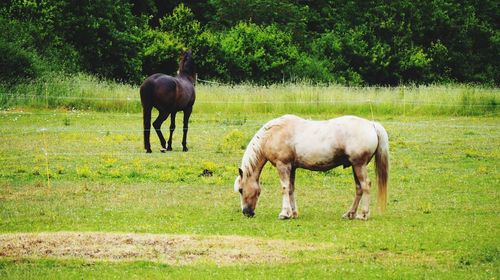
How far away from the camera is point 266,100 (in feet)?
113

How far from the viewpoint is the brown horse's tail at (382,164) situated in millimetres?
12922

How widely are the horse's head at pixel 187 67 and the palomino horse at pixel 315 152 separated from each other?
10.1 metres

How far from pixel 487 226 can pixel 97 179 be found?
27.7 feet

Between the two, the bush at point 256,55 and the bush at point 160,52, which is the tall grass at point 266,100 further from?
the bush at point 256,55

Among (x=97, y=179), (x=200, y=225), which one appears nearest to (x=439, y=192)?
(x=200, y=225)

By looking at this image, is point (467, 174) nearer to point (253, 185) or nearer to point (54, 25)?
point (253, 185)

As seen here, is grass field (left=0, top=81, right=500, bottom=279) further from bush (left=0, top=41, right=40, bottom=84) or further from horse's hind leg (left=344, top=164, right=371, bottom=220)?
bush (left=0, top=41, right=40, bottom=84)

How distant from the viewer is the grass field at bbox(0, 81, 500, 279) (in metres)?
10.0

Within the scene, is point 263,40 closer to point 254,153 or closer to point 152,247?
point 254,153

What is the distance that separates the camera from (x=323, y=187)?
55.2ft

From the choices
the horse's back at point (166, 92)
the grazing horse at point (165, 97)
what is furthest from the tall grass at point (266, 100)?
the horse's back at point (166, 92)

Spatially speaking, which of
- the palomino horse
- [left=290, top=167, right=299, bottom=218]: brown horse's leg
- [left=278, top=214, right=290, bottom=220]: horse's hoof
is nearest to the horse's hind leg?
the palomino horse

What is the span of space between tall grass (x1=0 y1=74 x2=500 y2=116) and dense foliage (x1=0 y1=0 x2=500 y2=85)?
3.12 metres

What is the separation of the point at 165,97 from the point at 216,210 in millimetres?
8366
